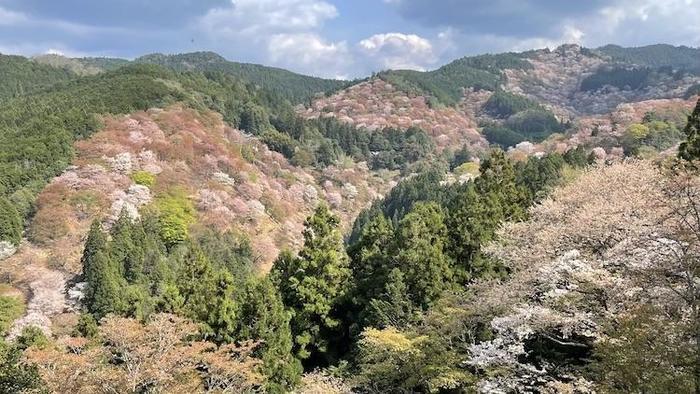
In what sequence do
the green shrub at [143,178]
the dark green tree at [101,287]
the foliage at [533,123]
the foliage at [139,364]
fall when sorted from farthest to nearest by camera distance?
the foliage at [533,123], the green shrub at [143,178], the dark green tree at [101,287], the foliage at [139,364]

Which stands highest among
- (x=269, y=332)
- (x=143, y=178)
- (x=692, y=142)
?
(x=692, y=142)

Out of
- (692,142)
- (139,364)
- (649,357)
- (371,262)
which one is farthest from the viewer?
(371,262)

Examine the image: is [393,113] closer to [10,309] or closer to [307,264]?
[10,309]

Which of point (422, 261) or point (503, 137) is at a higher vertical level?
point (503, 137)

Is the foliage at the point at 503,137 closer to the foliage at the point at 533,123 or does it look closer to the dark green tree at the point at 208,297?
the foliage at the point at 533,123

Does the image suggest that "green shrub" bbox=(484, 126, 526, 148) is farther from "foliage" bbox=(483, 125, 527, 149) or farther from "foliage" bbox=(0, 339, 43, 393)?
"foliage" bbox=(0, 339, 43, 393)

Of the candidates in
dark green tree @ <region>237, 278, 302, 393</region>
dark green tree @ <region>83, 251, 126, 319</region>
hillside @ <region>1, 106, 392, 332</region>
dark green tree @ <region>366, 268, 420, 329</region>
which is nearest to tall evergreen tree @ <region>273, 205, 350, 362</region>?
dark green tree @ <region>237, 278, 302, 393</region>

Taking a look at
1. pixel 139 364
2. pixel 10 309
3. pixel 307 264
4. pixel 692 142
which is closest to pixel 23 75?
pixel 10 309

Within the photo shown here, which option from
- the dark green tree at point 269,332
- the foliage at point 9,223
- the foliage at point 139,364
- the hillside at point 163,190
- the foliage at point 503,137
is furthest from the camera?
the foliage at point 503,137

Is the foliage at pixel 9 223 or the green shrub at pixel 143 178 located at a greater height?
the green shrub at pixel 143 178

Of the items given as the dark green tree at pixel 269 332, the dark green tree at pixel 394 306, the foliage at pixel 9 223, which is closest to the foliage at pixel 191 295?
the dark green tree at pixel 269 332

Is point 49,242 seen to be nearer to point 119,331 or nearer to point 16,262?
point 16,262

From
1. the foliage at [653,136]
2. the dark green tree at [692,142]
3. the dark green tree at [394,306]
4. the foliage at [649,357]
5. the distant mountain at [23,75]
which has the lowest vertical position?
the dark green tree at [394,306]

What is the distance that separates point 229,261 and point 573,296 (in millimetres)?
42329
